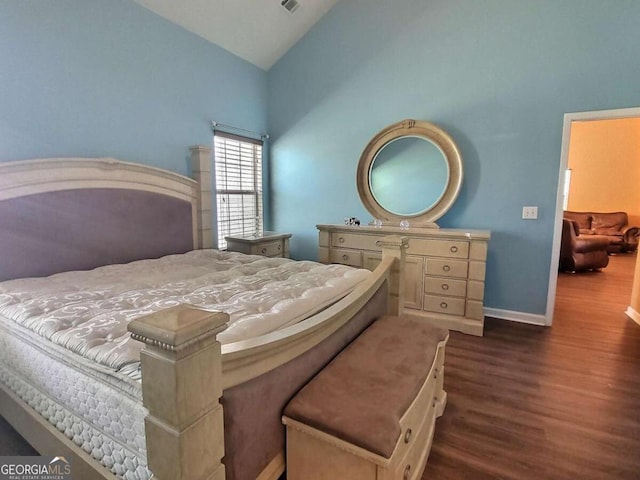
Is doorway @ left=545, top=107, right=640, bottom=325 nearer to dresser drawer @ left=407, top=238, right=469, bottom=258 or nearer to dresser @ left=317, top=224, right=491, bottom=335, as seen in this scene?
dresser @ left=317, top=224, right=491, bottom=335

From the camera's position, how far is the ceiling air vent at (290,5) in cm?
349

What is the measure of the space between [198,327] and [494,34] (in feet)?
12.3

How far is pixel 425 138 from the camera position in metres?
3.40

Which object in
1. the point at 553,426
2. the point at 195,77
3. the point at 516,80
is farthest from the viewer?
the point at 195,77

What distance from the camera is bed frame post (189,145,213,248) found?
3.31 metres

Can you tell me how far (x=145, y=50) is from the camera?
2.87 metres

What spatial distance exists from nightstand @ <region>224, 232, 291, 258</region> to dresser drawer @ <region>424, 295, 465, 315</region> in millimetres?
1718

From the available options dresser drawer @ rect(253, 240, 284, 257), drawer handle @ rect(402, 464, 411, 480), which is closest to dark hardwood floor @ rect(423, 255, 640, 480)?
drawer handle @ rect(402, 464, 411, 480)

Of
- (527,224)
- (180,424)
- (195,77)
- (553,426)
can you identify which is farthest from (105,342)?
(527,224)

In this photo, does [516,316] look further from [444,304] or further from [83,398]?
[83,398]

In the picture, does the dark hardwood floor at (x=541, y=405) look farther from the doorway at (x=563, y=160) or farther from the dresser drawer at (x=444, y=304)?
the doorway at (x=563, y=160)

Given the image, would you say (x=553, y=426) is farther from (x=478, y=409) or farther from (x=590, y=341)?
(x=590, y=341)

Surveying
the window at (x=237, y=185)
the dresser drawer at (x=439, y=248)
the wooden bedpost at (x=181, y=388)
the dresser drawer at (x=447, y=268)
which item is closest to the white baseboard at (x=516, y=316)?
the dresser drawer at (x=447, y=268)

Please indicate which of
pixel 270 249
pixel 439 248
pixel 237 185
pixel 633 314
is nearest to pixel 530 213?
pixel 439 248
